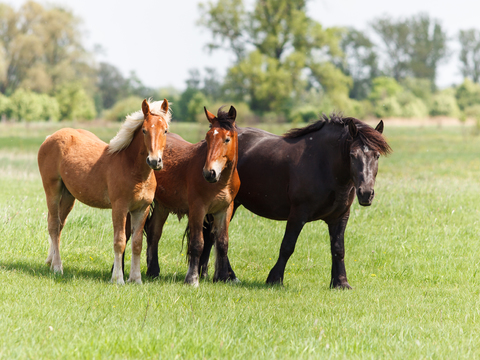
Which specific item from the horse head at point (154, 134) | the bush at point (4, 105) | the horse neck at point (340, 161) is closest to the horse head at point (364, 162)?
the horse neck at point (340, 161)

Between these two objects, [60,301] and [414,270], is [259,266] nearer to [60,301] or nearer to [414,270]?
[414,270]

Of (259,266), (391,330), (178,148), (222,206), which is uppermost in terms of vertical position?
(178,148)

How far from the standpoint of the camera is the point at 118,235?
5.98 meters

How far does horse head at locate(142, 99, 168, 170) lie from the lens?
5.38 metres

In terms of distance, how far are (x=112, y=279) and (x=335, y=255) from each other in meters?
3.01

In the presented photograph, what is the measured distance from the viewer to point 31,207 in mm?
9516

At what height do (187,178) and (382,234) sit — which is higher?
(187,178)

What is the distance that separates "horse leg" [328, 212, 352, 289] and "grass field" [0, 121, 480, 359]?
0.64ft

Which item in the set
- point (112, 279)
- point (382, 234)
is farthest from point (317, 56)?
point (112, 279)

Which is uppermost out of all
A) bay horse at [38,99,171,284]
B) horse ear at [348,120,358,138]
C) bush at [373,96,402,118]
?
bush at [373,96,402,118]

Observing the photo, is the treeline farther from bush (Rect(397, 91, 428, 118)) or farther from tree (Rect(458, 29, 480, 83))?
tree (Rect(458, 29, 480, 83))

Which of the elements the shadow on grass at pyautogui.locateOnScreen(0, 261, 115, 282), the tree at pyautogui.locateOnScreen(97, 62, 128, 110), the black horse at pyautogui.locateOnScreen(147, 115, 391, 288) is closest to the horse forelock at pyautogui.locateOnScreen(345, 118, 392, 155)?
the black horse at pyautogui.locateOnScreen(147, 115, 391, 288)

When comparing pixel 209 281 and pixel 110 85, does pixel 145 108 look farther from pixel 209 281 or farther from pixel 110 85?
pixel 110 85

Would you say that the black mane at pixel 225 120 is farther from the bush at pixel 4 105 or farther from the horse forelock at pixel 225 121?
the bush at pixel 4 105
